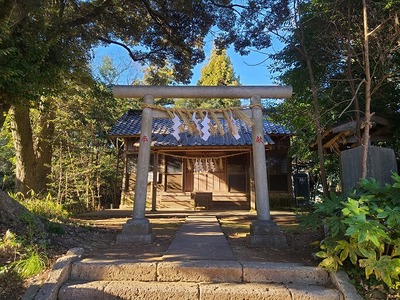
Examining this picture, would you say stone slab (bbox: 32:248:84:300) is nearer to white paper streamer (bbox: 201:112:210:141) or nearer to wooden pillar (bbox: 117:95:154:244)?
wooden pillar (bbox: 117:95:154:244)

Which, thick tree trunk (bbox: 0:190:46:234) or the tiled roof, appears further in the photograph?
A: the tiled roof

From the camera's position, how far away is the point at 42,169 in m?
12.1

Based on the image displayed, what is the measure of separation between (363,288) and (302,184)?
14.4 meters

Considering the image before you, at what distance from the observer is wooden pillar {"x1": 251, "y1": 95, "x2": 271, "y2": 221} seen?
5168mm

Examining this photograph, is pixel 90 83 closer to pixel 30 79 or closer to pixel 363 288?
pixel 30 79

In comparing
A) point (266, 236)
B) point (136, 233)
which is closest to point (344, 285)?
point (266, 236)

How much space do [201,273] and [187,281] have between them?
18cm

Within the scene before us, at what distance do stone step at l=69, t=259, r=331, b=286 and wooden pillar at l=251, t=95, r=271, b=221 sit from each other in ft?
5.80

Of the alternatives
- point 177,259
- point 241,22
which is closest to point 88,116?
point 241,22

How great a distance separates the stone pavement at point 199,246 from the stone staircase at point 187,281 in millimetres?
329

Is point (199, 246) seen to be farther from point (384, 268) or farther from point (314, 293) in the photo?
point (384, 268)

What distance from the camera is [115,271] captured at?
3369 mm

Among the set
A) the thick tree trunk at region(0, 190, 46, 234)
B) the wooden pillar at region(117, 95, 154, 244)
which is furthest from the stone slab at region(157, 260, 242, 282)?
the thick tree trunk at region(0, 190, 46, 234)

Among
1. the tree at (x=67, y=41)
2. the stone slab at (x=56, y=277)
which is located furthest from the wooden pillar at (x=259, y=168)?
the tree at (x=67, y=41)
